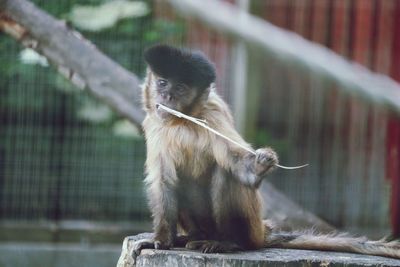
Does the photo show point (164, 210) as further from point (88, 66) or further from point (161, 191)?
point (88, 66)

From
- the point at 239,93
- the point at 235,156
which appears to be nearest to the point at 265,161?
the point at 235,156

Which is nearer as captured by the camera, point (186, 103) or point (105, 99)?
point (186, 103)

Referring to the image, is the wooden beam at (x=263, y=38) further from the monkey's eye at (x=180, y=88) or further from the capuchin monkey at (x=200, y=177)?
the monkey's eye at (x=180, y=88)

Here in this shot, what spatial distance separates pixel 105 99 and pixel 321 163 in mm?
2655

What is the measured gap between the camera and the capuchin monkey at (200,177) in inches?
176

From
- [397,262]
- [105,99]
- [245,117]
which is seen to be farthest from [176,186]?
[245,117]

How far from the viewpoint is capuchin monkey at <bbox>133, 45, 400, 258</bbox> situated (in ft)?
14.7

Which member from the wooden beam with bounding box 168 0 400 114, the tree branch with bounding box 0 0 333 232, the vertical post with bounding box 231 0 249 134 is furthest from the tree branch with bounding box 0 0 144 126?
the wooden beam with bounding box 168 0 400 114

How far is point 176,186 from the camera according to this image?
15.2ft

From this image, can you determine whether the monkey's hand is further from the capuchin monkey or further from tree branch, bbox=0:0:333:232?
tree branch, bbox=0:0:333:232

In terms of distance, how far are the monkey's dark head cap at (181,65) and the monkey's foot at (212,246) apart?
847 mm

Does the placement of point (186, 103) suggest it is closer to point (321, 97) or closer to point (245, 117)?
Answer: point (245, 117)

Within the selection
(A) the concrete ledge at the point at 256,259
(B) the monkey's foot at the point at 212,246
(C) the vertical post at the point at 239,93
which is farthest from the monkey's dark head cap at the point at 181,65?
(C) the vertical post at the point at 239,93

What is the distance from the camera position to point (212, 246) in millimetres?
4363
